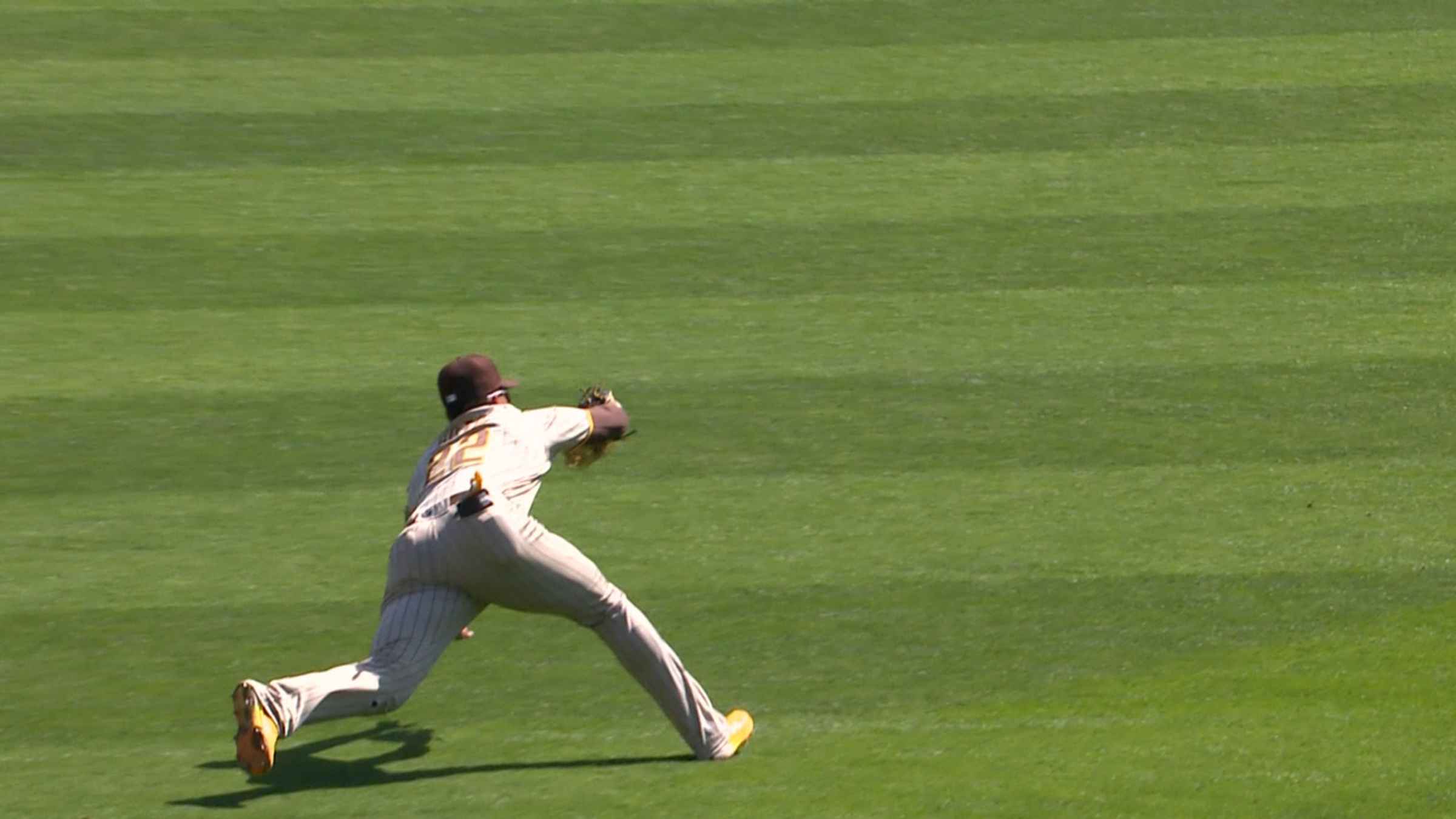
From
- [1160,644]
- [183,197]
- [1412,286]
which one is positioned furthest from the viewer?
[183,197]

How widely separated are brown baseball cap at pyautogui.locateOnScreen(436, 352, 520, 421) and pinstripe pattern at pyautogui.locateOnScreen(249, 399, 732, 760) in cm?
34

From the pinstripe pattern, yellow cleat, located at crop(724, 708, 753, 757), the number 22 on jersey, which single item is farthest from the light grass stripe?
the pinstripe pattern

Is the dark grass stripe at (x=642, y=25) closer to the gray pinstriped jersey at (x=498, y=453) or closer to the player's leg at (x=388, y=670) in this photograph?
the gray pinstriped jersey at (x=498, y=453)

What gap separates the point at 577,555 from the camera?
19.9 ft

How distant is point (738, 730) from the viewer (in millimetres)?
6305

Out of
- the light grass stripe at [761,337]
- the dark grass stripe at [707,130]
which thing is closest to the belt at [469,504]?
the light grass stripe at [761,337]

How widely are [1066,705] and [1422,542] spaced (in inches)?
80.5

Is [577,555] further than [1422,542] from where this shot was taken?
No

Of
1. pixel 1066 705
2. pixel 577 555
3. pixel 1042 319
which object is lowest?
pixel 1066 705

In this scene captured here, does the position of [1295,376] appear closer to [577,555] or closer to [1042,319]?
[1042,319]

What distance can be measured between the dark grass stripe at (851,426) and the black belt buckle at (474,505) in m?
2.65

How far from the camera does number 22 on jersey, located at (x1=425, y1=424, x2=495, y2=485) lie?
6246 mm

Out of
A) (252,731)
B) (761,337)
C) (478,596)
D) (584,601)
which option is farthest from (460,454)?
(761,337)

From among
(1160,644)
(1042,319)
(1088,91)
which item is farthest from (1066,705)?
(1088,91)
